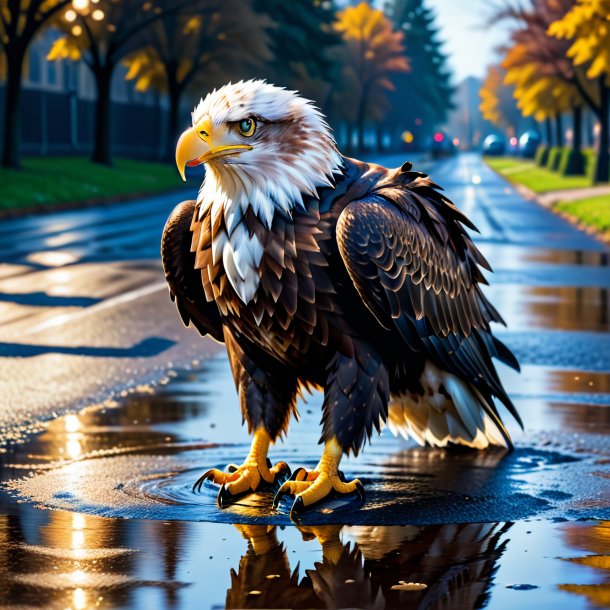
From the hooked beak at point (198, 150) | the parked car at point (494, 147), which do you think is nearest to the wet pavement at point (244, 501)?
the hooked beak at point (198, 150)

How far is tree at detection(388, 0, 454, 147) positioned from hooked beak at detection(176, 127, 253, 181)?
136 m

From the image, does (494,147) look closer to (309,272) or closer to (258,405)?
(258,405)

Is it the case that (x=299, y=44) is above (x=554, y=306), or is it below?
above

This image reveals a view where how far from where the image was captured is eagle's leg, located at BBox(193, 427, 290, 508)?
20.1ft

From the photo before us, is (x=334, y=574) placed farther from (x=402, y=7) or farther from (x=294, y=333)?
(x=402, y=7)

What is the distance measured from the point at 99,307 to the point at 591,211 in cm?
1916

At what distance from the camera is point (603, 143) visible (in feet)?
156

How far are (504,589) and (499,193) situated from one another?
4416 cm

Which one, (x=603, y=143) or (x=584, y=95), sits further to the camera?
(x=584, y=95)

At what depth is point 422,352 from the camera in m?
6.18

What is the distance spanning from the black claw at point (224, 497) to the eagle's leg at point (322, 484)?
21 centimetres

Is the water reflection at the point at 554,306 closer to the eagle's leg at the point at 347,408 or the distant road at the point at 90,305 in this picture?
the distant road at the point at 90,305

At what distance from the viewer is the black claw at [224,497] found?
602 centimetres

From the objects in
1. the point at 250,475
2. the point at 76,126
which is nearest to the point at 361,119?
the point at 76,126
